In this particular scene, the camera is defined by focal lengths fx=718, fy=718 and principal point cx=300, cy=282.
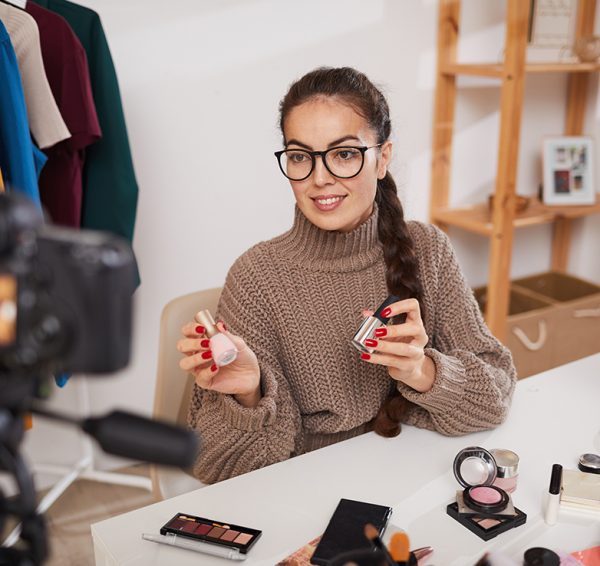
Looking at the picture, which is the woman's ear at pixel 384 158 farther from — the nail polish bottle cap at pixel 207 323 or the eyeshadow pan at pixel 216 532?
the eyeshadow pan at pixel 216 532

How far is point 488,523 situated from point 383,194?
0.70 m

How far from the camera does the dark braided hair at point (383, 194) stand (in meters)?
1.29

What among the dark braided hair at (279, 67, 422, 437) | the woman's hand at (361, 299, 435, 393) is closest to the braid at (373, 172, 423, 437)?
the dark braided hair at (279, 67, 422, 437)

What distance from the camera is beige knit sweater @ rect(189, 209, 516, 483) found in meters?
1.21

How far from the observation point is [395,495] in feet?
3.46

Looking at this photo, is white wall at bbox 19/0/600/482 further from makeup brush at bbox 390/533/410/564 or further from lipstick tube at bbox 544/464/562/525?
makeup brush at bbox 390/533/410/564

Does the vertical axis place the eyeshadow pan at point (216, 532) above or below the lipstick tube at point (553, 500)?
below

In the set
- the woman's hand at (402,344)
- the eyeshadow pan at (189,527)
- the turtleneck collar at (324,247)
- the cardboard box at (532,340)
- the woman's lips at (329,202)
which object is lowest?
the cardboard box at (532,340)

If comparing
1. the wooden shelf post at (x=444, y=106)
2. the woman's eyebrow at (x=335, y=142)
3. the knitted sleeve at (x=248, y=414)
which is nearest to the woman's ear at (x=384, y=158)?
the woman's eyebrow at (x=335, y=142)

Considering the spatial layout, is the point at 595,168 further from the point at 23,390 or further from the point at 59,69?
the point at 23,390

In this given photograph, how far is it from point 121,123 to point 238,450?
3.48 ft

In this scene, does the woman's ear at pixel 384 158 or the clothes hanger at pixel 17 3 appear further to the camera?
the clothes hanger at pixel 17 3

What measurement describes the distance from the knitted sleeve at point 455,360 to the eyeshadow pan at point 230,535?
0.40 meters

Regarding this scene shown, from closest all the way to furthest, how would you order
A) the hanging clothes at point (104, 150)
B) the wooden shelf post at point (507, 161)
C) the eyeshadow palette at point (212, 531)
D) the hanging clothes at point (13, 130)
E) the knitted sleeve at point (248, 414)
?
the eyeshadow palette at point (212, 531) → the knitted sleeve at point (248, 414) → the hanging clothes at point (13, 130) → the hanging clothes at point (104, 150) → the wooden shelf post at point (507, 161)
